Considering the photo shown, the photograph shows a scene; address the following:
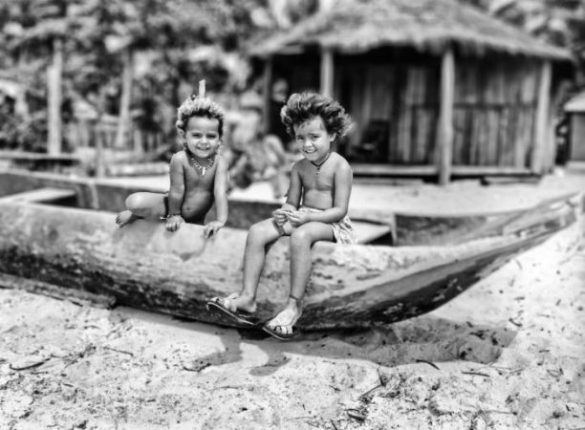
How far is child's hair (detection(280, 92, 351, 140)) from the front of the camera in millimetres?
2930

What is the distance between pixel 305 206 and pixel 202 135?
738 millimetres

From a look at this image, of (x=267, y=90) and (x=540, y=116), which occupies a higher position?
(x=267, y=90)

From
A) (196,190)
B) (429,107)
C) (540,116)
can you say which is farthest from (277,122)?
(196,190)

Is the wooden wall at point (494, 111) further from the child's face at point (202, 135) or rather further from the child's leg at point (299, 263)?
the child's leg at point (299, 263)

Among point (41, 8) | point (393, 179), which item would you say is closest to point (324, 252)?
point (393, 179)

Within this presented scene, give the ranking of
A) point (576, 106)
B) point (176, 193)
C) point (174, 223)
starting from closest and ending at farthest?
point (174, 223) < point (176, 193) < point (576, 106)

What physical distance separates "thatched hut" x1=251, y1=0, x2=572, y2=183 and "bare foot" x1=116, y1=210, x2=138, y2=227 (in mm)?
8209

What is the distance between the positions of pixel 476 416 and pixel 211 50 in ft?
55.1

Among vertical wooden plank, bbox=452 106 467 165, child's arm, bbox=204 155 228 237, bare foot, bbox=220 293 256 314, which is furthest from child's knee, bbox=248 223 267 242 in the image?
vertical wooden plank, bbox=452 106 467 165

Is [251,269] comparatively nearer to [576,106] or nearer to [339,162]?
[339,162]

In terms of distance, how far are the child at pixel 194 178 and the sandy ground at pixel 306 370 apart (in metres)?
0.64

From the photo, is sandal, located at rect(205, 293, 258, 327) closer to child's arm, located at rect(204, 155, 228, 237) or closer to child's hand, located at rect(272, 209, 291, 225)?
child's hand, located at rect(272, 209, 291, 225)

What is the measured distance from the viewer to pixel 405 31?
10773 millimetres

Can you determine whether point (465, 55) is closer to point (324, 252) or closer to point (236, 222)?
point (236, 222)
